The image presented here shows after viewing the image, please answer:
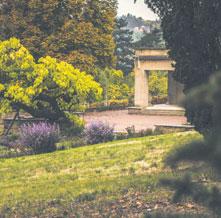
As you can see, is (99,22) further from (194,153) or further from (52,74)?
(194,153)

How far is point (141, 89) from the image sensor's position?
133 feet

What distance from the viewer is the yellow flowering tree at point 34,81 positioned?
25.5m

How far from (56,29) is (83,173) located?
23.9 meters

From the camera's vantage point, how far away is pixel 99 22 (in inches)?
1480

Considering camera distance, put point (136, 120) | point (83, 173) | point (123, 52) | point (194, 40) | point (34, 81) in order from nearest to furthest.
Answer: point (194, 40) → point (83, 173) → point (34, 81) → point (136, 120) → point (123, 52)

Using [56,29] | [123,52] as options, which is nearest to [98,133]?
[56,29]

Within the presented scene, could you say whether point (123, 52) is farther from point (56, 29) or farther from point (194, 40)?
point (194, 40)

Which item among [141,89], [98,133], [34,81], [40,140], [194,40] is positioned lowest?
[40,140]

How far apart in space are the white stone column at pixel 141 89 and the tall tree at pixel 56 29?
4725 millimetres

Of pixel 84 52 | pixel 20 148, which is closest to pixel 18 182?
pixel 20 148

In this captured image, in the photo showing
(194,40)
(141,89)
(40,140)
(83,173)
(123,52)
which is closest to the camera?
(194,40)

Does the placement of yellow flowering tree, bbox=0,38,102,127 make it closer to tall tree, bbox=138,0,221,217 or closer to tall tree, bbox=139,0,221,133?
tall tree, bbox=138,0,221,217

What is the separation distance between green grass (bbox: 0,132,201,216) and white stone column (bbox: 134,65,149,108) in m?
20.9

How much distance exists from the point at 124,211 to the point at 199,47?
3.46 metres
